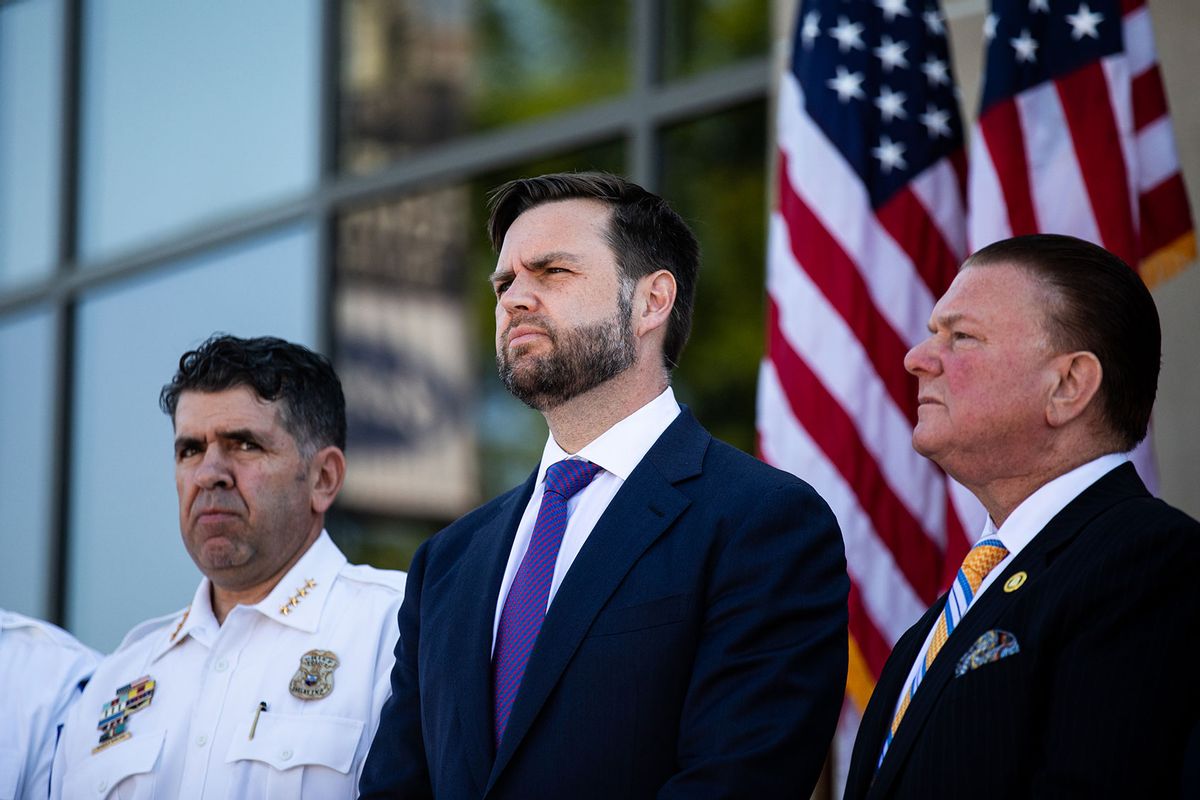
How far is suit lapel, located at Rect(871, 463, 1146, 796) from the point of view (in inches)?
107

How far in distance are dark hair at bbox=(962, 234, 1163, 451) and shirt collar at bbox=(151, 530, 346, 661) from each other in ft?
6.58

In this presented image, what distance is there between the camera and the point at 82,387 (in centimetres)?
973

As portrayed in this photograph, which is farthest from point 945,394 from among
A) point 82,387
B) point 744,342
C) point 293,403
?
point 82,387

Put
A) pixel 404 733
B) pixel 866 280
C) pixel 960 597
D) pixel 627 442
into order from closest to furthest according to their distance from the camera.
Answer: pixel 960 597 < pixel 627 442 < pixel 404 733 < pixel 866 280

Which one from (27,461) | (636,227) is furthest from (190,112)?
(636,227)

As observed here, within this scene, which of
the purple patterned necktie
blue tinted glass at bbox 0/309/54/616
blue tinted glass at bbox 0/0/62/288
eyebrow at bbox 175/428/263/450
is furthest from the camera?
blue tinted glass at bbox 0/0/62/288

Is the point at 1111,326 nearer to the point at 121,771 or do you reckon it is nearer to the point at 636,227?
the point at 636,227

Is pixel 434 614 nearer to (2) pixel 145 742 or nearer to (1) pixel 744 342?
(2) pixel 145 742

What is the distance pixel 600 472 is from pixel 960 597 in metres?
0.74

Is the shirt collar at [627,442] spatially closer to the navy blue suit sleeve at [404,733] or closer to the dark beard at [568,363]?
the dark beard at [568,363]

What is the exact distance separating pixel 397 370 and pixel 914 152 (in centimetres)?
342

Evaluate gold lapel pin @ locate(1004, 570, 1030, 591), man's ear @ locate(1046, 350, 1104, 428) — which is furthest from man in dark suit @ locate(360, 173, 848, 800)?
man's ear @ locate(1046, 350, 1104, 428)

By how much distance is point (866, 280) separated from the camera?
495 centimetres

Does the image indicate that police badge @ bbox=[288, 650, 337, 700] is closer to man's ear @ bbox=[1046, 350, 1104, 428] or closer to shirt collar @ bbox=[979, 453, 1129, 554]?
shirt collar @ bbox=[979, 453, 1129, 554]
